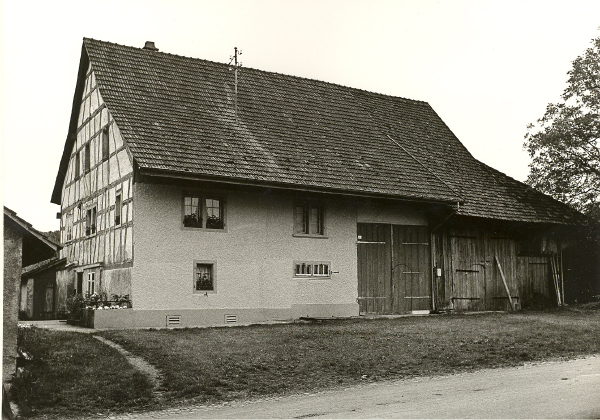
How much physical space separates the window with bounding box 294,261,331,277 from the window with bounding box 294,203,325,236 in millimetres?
833

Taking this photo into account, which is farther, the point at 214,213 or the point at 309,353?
the point at 214,213

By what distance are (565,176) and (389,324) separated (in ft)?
28.7

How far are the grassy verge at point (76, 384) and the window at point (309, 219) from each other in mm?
8204

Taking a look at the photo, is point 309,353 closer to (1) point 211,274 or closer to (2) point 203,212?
(1) point 211,274

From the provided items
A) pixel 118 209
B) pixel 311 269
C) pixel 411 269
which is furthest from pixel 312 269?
pixel 118 209

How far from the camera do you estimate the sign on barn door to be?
21.2m

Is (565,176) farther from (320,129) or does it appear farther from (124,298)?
(124,298)

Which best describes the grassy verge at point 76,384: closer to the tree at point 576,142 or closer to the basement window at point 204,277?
the basement window at point 204,277

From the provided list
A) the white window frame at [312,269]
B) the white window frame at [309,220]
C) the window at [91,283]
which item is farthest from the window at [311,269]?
the window at [91,283]

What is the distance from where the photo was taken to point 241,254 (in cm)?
1922

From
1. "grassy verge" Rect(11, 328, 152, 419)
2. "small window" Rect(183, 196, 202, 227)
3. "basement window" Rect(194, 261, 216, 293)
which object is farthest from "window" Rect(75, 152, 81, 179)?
"grassy verge" Rect(11, 328, 152, 419)

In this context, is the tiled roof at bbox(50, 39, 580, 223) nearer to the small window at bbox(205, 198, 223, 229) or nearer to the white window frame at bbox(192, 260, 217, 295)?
the small window at bbox(205, 198, 223, 229)

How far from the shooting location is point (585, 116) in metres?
21.9

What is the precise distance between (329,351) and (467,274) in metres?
11.4
